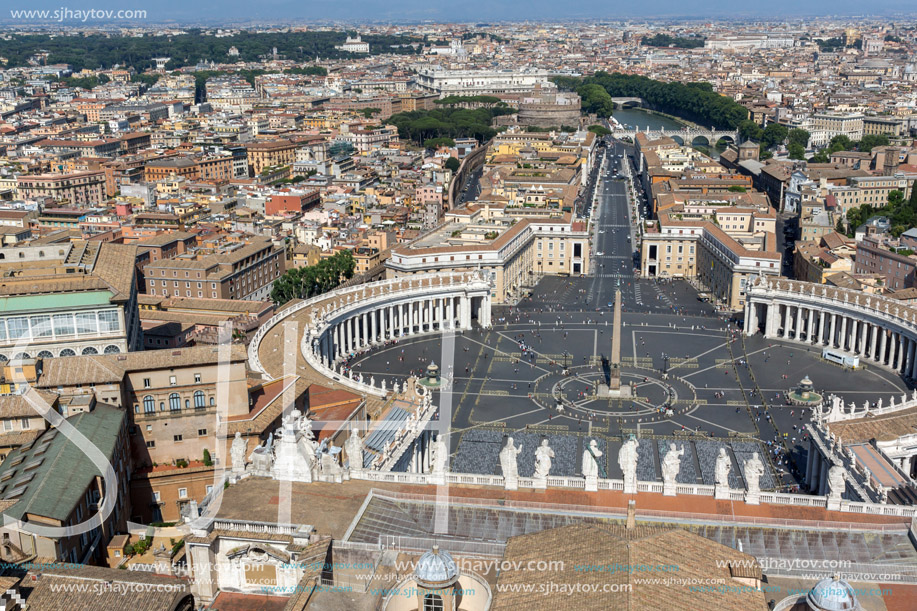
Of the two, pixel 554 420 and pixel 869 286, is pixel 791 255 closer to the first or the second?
pixel 869 286

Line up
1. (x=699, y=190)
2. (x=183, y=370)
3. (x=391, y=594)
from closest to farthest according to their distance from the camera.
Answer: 1. (x=391, y=594)
2. (x=183, y=370)
3. (x=699, y=190)

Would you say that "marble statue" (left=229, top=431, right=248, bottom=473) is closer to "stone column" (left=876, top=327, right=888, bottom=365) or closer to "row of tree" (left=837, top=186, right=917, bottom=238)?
"stone column" (left=876, top=327, right=888, bottom=365)

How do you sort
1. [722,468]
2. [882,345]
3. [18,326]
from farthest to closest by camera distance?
1. [882,345]
2. [18,326]
3. [722,468]

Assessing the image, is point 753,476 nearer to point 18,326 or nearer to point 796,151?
point 18,326

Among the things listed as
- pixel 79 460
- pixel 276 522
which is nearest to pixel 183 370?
pixel 79 460

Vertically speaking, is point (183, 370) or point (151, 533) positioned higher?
point (183, 370)

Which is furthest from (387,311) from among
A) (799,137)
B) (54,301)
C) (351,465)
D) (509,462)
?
(799,137)

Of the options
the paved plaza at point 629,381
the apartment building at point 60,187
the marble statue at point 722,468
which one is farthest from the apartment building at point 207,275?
the marble statue at point 722,468
